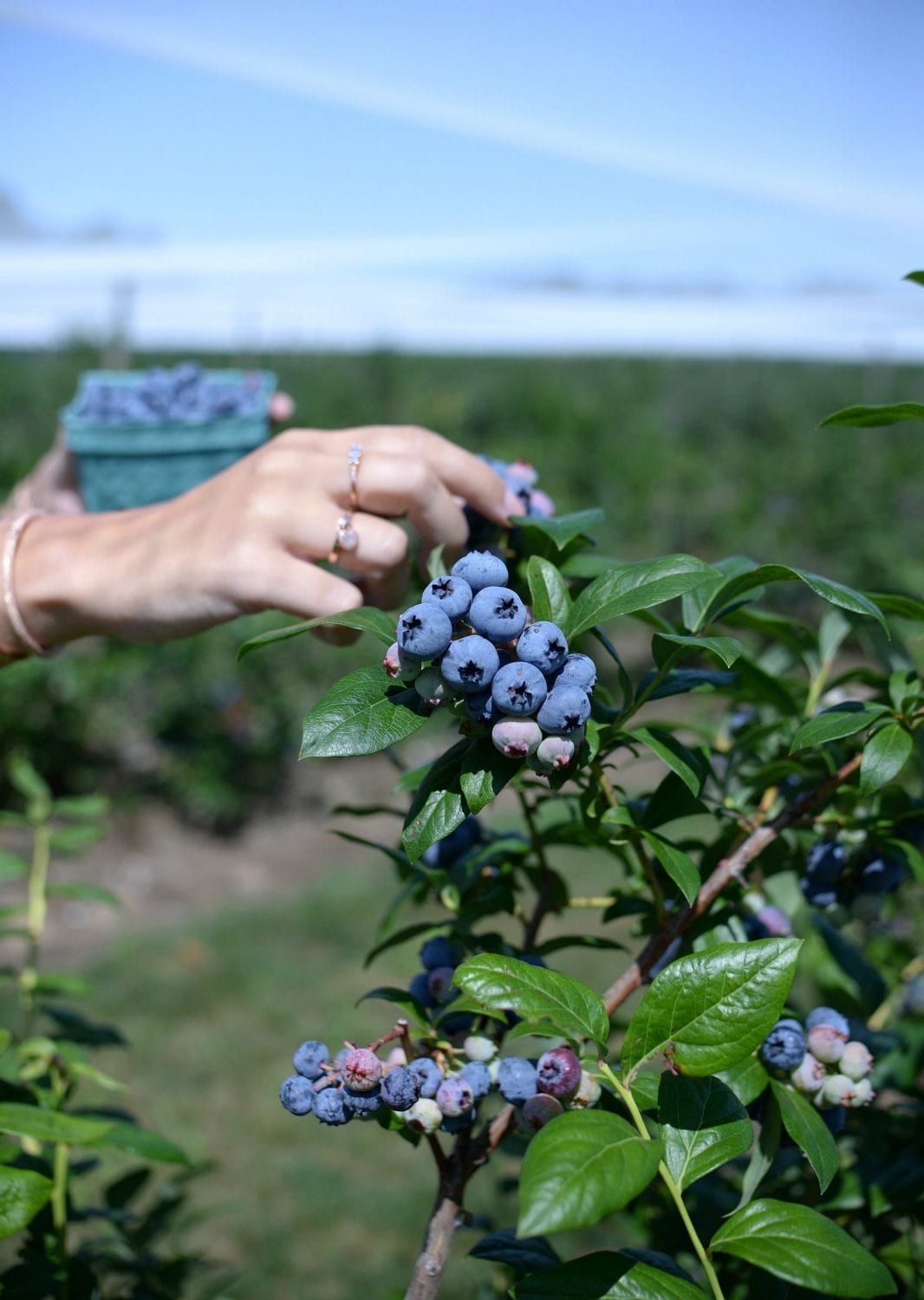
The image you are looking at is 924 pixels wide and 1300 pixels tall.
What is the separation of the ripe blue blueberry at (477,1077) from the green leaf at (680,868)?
0.59 ft

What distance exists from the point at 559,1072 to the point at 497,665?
251 millimetres

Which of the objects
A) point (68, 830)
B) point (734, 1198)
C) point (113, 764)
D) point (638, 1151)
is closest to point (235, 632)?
point (113, 764)

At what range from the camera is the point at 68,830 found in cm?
158

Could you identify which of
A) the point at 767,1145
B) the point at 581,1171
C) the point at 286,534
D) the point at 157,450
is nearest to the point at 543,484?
the point at 157,450

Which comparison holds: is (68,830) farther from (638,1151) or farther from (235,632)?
(235,632)

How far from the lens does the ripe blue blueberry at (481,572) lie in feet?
2.37

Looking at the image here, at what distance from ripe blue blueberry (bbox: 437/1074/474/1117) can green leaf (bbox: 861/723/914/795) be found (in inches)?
13.3

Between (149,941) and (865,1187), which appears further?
(149,941)

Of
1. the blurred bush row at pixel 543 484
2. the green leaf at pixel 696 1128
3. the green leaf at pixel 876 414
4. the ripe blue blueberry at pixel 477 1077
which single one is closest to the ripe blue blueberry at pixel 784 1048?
the green leaf at pixel 696 1128

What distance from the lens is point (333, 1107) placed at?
0.76 m

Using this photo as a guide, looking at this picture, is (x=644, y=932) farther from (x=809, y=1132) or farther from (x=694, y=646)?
(x=694, y=646)

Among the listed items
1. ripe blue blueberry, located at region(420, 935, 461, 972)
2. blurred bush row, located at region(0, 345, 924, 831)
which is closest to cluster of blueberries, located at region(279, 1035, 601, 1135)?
ripe blue blueberry, located at region(420, 935, 461, 972)

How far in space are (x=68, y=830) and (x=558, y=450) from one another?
8.18 meters

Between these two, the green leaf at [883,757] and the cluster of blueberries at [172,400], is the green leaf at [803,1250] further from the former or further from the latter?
the cluster of blueberries at [172,400]
